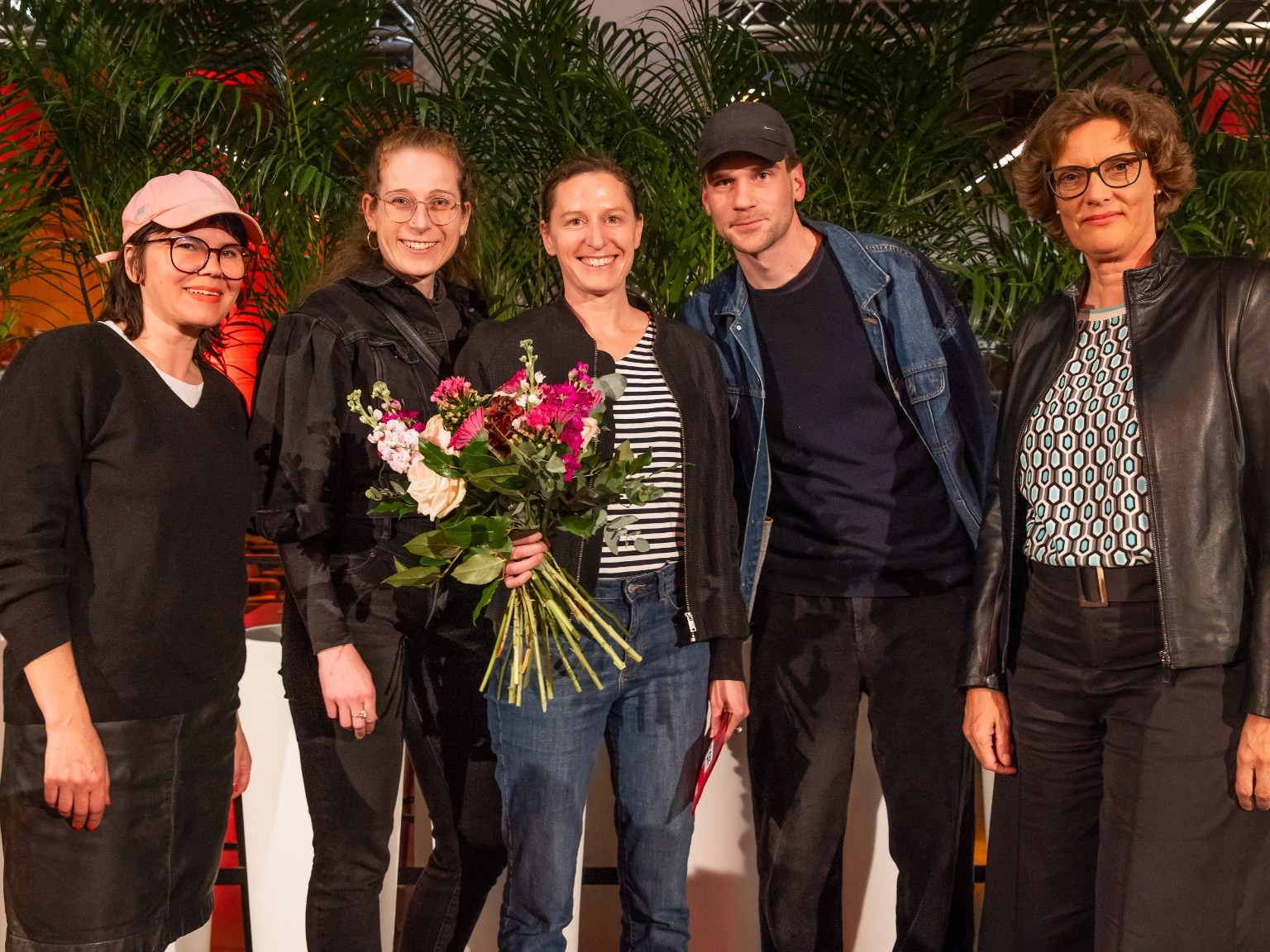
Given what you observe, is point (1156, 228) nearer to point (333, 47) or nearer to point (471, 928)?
point (471, 928)

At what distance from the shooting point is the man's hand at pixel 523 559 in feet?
6.63

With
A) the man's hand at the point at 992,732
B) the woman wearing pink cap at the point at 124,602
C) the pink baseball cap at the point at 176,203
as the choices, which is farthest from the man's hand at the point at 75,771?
the man's hand at the point at 992,732

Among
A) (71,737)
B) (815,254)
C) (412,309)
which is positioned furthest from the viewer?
(815,254)

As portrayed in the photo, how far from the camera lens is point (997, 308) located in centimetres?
358

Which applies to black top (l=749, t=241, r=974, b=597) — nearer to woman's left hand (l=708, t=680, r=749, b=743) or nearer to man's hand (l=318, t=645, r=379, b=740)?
woman's left hand (l=708, t=680, r=749, b=743)

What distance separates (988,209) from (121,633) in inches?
124

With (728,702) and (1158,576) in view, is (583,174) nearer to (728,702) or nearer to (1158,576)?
(728,702)

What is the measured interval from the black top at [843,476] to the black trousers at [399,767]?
75 centimetres

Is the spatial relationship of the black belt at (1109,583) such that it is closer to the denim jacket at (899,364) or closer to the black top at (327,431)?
the denim jacket at (899,364)

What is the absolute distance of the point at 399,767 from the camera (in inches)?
93.7

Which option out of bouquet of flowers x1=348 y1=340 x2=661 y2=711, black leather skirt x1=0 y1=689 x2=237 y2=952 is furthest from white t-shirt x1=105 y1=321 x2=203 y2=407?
black leather skirt x1=0 y1=689 x2=237 y2=952

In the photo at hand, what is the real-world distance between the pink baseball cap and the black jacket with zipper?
1.83 ft

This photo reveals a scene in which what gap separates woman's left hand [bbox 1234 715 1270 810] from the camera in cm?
183

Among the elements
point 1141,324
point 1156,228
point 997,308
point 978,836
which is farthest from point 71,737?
point 978,836
